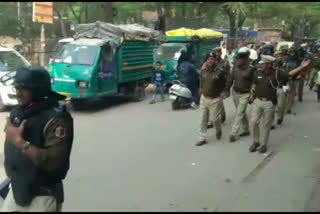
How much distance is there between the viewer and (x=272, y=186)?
604 cm

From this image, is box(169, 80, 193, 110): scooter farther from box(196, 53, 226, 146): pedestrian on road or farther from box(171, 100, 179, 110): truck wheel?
box(196, 53, 226, 146): pedestrian on road

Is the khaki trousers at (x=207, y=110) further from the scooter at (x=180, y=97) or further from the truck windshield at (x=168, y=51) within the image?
the truck windshield at (x=168, y=51)

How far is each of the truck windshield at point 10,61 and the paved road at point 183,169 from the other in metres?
3.17

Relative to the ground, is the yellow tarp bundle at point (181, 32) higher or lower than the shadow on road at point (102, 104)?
higher

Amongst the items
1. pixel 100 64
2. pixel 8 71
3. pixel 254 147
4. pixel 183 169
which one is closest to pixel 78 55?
pixel 100 64

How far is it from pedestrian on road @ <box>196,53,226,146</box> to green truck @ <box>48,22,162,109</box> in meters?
4.41

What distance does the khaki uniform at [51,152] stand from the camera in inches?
113

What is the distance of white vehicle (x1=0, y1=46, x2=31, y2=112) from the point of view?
12.0 metres

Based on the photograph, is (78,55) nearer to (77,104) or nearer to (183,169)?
(77,104)

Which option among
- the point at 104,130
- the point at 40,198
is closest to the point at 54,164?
the point at 40,198

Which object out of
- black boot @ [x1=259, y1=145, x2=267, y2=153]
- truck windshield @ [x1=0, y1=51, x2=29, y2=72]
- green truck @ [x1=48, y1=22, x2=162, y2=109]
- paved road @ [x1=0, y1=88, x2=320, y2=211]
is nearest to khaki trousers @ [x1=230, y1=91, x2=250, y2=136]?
paved road @ [x1=0, y1=88, x2=320, y2=211]

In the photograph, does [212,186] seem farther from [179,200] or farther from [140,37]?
[140,37]

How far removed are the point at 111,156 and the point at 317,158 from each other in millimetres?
3236

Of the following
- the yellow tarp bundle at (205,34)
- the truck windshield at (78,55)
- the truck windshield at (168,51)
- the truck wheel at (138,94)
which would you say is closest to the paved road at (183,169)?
the truck windshield at (78,55)
